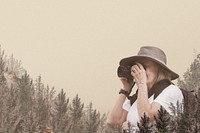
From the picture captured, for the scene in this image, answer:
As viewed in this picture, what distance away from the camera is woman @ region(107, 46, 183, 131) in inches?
139

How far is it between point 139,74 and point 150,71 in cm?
24

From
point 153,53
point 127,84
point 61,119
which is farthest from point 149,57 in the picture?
point 61,119

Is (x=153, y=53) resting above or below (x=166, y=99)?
above

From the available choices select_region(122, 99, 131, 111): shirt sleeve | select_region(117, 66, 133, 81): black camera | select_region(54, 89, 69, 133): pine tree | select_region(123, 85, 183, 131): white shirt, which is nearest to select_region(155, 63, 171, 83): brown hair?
select_region(123, 85, 183, 131): white shirt

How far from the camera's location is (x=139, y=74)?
12.1 feet

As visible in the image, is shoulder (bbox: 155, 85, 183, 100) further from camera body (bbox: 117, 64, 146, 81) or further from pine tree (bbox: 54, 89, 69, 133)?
pine tree (bbox: 54, 89, 69, 133)

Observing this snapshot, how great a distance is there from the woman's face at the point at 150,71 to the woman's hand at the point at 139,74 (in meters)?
0.11

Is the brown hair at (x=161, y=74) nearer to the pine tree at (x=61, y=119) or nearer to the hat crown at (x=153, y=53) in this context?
the hat crown at (x=153, y=53)

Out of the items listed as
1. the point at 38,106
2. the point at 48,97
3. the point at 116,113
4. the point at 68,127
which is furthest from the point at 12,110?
the point at 116,113

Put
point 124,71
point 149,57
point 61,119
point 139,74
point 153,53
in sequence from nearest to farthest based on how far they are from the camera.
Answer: point 139,74 < point 149,57 < point 153,53 < point 124,71 < point 61,119

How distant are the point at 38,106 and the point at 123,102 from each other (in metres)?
4.42

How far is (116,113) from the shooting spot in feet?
13.6

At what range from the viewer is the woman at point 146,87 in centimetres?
354

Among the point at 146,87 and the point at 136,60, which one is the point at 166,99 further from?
the point at 136,60
